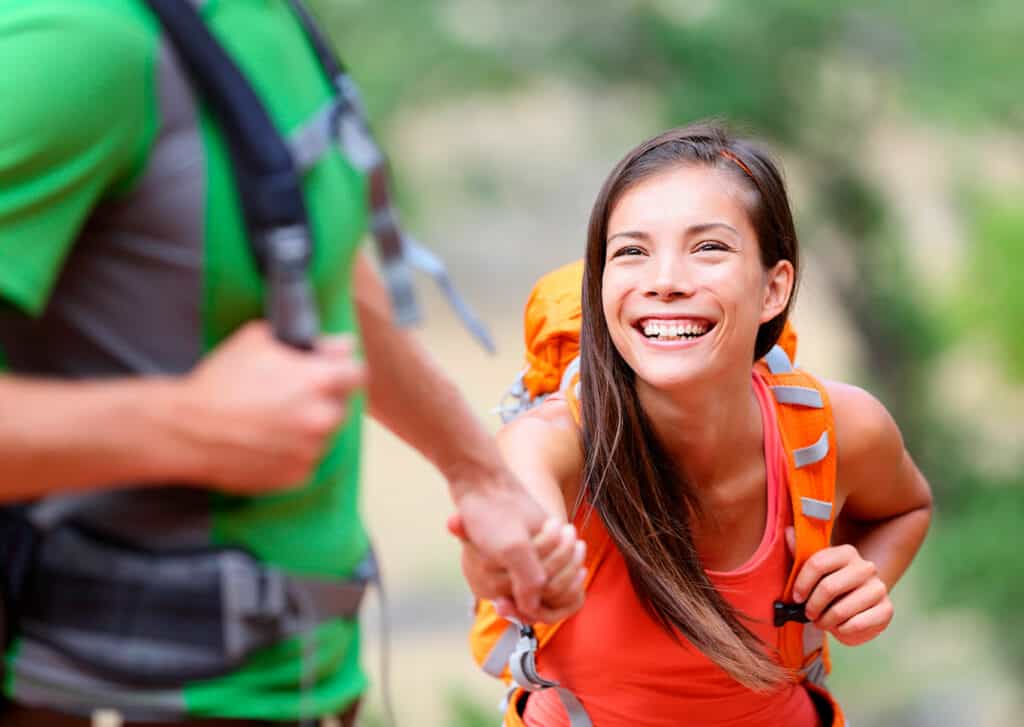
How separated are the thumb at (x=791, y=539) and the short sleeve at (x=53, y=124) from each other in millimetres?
1059

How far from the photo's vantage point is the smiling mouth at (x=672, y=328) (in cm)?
164

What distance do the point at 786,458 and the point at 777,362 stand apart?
6.4 inches

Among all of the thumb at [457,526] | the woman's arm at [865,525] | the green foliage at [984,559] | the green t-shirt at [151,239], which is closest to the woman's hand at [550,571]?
the thumb at [457,526]

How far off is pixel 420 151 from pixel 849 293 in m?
1.91

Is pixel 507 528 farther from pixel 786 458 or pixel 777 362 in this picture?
pixel 777 362

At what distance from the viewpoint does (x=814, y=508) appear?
175 cm

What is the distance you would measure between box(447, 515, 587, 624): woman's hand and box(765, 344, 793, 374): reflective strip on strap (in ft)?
2.14

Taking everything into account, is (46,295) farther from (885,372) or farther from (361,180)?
(885,372)

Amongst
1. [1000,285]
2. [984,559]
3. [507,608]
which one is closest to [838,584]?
[507,608]

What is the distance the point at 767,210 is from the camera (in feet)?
5.66

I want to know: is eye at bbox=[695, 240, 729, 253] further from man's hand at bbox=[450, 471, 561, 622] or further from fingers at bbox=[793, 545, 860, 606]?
man's hand at bbox=[450, 471, 561, 622]

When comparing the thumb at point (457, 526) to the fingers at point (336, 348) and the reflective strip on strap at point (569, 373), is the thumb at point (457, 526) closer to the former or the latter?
the fingers at point (336, 348)

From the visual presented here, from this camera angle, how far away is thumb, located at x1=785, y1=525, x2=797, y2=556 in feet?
5.71

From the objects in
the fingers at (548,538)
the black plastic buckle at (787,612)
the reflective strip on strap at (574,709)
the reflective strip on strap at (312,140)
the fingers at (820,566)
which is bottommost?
the reflective strip on strap at (574,709)
